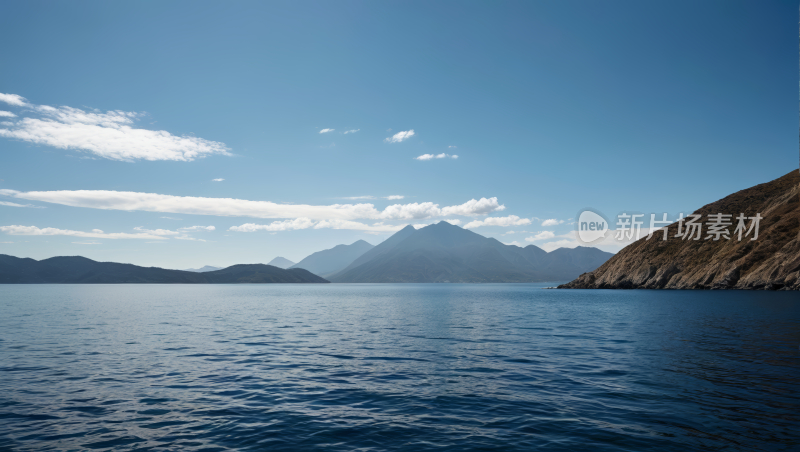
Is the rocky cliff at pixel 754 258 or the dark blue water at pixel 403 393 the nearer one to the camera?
the dark blue water at pixel 403 393

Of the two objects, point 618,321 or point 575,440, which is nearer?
point 575,440

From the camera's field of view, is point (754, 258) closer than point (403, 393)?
No

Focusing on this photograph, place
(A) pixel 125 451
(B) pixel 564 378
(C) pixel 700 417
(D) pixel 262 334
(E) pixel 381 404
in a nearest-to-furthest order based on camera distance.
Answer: (A) pixel 125 451, (C) pixel 700 417, (E) pixel 381 404, (B) pixel 564 378, (D) pixel 262 334

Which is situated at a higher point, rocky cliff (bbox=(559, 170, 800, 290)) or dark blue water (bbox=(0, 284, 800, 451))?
rocky cliff (bbox=(559, 170, 800, 290))

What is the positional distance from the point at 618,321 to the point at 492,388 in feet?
158

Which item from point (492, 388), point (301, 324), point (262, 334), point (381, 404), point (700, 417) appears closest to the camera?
point (700, 417)

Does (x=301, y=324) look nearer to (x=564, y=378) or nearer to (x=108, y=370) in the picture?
(x=108, y=370)

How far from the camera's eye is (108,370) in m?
27.9

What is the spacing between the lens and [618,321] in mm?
61812

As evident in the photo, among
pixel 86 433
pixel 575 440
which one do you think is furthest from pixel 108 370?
pixel 575 440

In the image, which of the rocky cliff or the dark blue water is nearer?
the dark blue water

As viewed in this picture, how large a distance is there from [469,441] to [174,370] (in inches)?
881

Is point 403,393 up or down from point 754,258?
down

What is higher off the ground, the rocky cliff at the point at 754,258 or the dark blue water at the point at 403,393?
the rocky cliff at the point at 754,258
